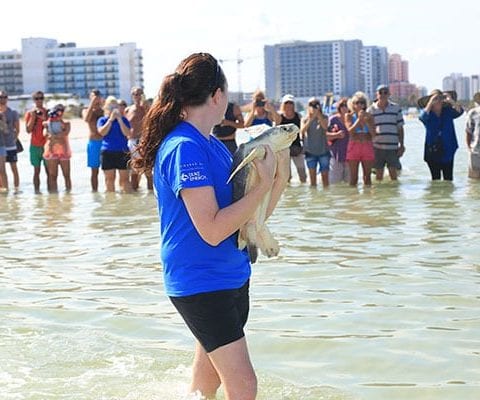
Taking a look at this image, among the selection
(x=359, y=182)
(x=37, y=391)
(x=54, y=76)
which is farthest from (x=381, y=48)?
(x=37, y=391)

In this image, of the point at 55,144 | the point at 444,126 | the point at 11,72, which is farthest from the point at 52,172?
the point at 11,72

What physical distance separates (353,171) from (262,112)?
1.96 meters

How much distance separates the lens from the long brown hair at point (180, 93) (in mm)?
3521

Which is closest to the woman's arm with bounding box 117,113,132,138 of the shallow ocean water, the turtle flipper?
the shallow ocean water

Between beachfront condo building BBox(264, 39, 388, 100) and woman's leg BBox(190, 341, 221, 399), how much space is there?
7011 inches

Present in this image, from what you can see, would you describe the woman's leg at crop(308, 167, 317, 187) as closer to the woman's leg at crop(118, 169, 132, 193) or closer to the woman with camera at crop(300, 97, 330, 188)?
the woman with camera at crop(300, 97, 330, 188)

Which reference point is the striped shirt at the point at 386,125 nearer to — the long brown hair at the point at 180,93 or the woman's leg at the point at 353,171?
the woman's leg at the point at 353,171

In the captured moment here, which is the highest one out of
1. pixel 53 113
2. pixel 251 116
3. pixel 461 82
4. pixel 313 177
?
pixel 461 82

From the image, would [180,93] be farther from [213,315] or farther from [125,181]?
[125,181]

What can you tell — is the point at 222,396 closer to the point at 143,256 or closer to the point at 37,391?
the point at 37,391

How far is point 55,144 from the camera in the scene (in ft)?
52.3

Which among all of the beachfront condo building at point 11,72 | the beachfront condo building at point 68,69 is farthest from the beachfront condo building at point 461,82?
the beachfront condo building at point 11,72

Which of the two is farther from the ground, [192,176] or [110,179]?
[192,176]

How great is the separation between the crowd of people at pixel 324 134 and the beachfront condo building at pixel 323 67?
545ft
